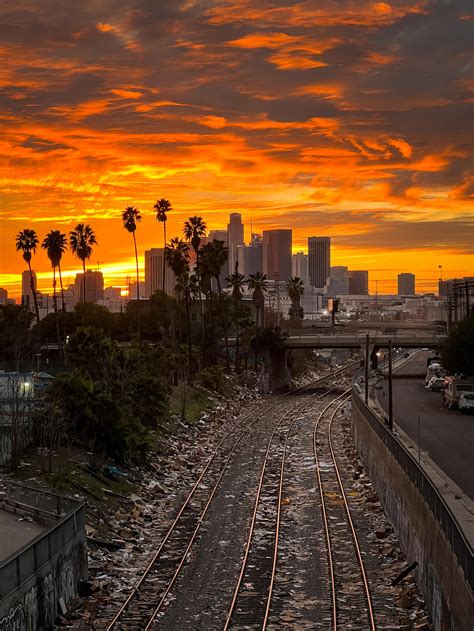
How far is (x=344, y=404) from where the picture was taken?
80.6m

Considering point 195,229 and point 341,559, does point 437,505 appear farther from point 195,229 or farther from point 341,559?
point 195,229

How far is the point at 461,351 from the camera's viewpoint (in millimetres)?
69000

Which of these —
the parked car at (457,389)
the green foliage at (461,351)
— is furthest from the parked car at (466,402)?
the green foliage at (461,351)

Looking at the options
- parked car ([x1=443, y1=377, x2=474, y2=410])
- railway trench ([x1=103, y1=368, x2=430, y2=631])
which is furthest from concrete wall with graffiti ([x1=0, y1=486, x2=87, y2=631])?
parked car ([x1=443, y1=377, x2=474, y2=410])

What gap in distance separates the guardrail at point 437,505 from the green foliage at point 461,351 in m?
33.6

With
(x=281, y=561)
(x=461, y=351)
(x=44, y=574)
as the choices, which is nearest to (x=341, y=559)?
(x=281, y=561)

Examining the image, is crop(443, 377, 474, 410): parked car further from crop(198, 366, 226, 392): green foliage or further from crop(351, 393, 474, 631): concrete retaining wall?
crop(198, 366, 226, 392): green foliage

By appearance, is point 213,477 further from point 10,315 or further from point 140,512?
point 10,315

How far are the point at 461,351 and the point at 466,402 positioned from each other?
1176 centimetres

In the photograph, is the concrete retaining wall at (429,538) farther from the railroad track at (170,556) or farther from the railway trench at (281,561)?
the railroad track at (170,556)

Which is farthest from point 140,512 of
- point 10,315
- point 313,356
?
point 313,356

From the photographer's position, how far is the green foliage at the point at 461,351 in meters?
68.2

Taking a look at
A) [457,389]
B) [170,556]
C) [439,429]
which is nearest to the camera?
[170,556]

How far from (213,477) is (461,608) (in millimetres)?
25256
